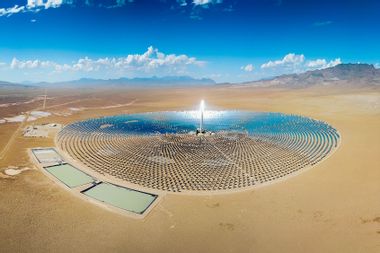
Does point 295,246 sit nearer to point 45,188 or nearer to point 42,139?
point 45,188

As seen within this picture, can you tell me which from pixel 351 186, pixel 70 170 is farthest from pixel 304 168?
pixel 70 170

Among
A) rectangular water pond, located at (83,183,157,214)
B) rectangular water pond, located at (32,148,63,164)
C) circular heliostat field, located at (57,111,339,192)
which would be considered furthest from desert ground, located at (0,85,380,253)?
rectangular water pond, located at (32,148,63,164)

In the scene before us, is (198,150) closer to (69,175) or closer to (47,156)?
(69,175)

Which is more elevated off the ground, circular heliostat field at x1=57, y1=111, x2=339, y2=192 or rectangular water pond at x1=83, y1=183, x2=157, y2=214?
circular heliostat field at x1=57, y1=111, x2=339, y2=192

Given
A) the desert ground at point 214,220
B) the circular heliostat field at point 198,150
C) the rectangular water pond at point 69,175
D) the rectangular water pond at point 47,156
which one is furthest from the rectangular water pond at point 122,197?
the rectangular water pond at point 47,156

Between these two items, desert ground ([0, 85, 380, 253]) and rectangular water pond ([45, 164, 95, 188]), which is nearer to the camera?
desert ground ([0, 85, 380, 253])

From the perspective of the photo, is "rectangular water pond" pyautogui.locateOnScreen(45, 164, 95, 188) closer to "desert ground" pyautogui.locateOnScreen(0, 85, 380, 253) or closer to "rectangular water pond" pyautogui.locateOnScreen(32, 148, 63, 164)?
"desert ground" pyautogui.locateOnScreen(0, 85, 380, 253)
